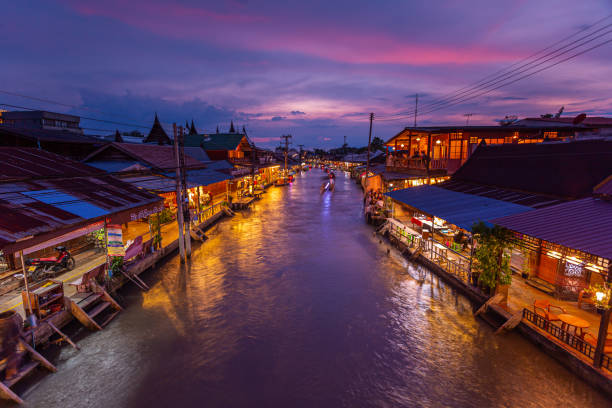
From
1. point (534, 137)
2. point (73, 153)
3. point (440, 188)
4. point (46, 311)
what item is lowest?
point (46, 311)

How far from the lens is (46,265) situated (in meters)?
12.5

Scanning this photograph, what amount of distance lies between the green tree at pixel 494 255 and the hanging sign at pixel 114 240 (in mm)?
14684

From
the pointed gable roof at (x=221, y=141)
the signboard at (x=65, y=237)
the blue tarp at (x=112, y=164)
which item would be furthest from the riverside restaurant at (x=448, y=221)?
the pointed gable roof at (x=221, y=141)

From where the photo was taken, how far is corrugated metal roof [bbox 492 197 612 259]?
288 inches

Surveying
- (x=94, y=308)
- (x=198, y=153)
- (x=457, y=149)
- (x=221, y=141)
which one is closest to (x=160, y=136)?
(x=198, y=153)

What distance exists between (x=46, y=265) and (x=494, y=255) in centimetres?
1853

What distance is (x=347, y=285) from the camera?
1437 centimetres

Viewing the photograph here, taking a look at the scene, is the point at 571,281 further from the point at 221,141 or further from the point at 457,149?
the point at 221,141

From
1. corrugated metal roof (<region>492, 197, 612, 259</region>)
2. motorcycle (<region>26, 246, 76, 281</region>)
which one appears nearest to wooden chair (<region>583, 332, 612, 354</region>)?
corrugated metal roof (<region>492, 197, 612, 259</region>)

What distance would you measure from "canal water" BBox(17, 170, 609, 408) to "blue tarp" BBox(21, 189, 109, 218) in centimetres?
407

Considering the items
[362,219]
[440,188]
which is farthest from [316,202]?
[440,188]

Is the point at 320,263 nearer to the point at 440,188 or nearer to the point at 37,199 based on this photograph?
the point at 440,188

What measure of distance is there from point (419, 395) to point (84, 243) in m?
17.8

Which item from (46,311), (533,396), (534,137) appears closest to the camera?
(533,396)
